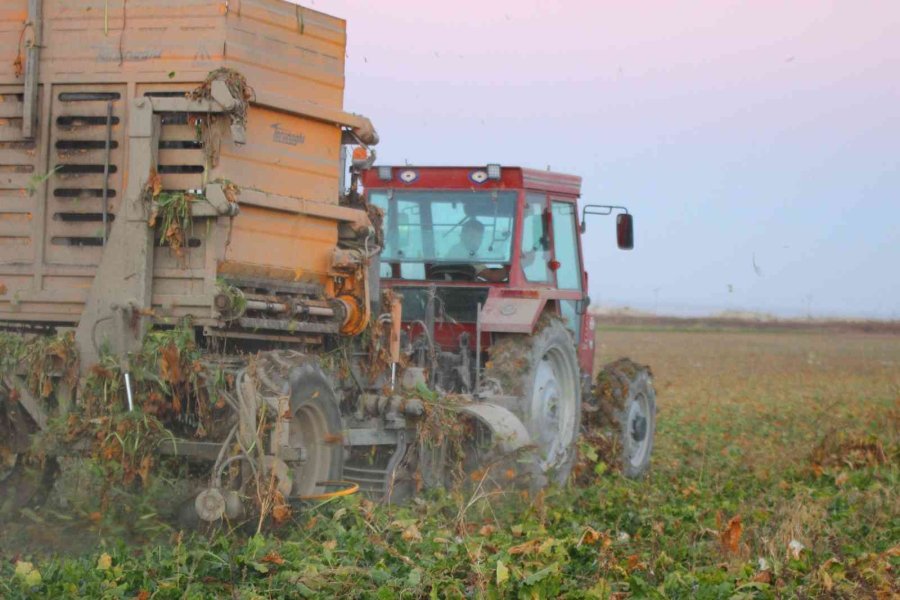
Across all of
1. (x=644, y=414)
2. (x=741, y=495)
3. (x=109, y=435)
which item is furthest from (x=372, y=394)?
(x=644, y=414)

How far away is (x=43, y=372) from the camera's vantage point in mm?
7938

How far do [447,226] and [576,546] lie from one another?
17.7ft

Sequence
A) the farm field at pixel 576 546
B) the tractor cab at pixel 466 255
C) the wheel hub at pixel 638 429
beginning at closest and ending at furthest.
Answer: the farm field at pixel 576 546 < the tractor cab at pixel 466 255 < the wheel hub at pixel 638 429

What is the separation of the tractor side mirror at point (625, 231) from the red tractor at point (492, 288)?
0.59m

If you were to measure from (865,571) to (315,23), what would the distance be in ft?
16.0

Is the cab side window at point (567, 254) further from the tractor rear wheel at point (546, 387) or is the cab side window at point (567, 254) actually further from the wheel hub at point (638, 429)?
the wheel hub at point (638, 429)

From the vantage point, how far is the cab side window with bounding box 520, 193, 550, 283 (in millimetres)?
12227

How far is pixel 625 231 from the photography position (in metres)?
13.3

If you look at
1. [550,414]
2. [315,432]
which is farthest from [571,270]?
[315,432]

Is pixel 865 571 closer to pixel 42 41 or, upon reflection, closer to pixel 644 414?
pixel 42 41

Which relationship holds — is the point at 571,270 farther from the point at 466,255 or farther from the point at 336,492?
the point at 336,492

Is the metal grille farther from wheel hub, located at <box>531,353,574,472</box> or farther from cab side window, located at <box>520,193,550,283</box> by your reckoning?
cab side window, located at <box>520,193,550,283</box>

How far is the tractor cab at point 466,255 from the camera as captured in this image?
11695 mm

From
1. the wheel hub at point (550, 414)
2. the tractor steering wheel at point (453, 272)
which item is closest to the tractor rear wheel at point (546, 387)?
the wheel hub at point (550, 414)
